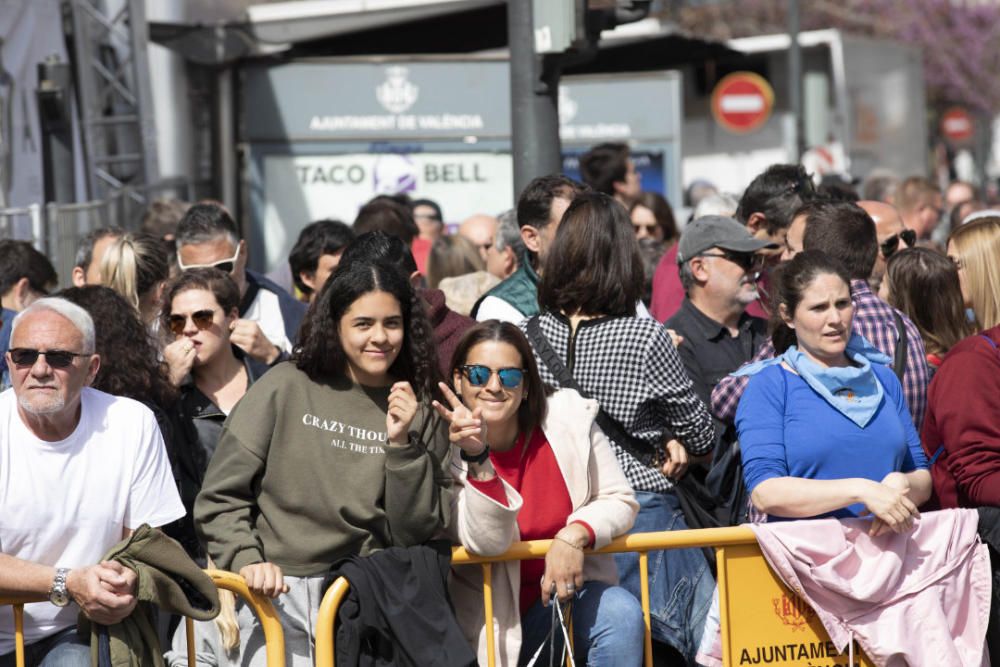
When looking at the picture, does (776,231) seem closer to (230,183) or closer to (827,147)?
(230,183)

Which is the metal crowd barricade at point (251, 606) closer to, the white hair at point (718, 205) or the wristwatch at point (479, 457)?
the wristwatch at point (479, 457)

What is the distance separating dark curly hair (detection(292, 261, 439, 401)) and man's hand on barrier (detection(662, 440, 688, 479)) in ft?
3.36

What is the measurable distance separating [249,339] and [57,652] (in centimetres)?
177

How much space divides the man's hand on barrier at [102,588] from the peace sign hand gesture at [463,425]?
107cm

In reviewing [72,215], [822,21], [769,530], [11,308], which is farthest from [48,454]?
[822,21]

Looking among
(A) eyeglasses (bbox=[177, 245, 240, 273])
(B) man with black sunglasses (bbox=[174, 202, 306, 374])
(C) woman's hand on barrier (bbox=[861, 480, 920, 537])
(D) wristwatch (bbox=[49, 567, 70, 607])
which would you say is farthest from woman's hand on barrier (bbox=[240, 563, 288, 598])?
(A) eyeglasses (bbox=[177, 245, 240, 273])

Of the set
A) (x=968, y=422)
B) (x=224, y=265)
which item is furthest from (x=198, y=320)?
(x=968, y=422)

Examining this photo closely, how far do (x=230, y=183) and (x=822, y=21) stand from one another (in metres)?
27.9

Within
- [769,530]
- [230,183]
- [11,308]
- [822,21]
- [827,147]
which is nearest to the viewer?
[769,530]

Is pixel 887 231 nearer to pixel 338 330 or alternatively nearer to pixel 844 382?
pixel 844 382

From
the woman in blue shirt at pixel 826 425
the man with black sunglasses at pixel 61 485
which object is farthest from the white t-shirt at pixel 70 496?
the woman in blue shirt at pixel 826 425

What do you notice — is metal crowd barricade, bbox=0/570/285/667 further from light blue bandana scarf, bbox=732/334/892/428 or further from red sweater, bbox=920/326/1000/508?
red sweater, bbox=920/326/1000/508

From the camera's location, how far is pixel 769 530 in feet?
17.5

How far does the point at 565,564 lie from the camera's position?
496 centimetres
